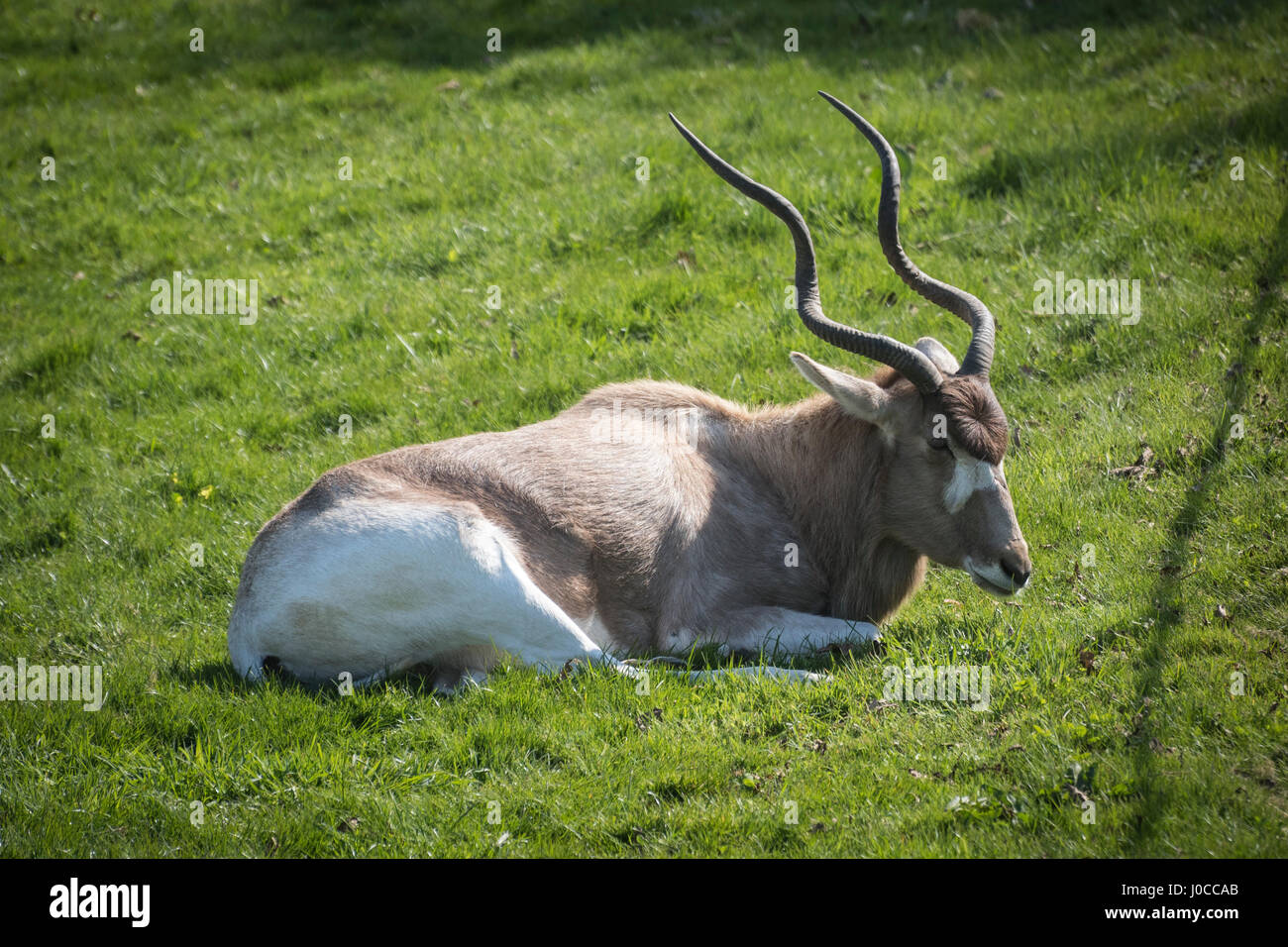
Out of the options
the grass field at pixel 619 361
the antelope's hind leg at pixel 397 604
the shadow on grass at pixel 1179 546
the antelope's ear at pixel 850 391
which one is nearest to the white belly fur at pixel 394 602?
the antelope's hind leg at pixel 397 604

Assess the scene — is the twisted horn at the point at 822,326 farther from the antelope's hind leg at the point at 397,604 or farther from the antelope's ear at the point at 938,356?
the antelope's hind leg at the point at 397,604

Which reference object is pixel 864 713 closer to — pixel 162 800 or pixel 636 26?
pixel 162 800

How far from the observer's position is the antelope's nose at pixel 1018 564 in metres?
6.11

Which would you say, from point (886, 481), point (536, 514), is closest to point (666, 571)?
point (536, 514)

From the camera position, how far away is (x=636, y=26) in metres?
14.4

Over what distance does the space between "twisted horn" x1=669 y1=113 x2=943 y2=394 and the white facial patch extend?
0.43m

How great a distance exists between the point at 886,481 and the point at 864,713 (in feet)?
5.62

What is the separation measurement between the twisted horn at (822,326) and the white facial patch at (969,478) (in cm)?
43

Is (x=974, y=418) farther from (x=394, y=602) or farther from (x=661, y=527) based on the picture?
(x=394, y=602)

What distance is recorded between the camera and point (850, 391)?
636 cm

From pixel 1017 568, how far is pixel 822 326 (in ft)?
5.28

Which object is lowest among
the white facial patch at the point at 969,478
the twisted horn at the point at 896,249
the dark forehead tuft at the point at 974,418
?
the white facial patch at the point at 969,478

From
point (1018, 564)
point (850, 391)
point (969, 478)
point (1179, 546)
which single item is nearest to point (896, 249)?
point (850, 391)

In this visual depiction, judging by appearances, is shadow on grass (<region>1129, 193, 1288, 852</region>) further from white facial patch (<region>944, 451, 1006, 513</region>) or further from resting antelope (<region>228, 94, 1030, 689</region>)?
white facial patch (<region>944, 451, 1006, 513</region>)
